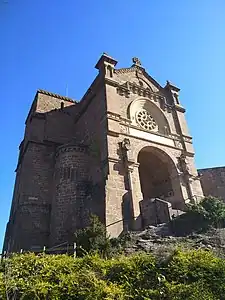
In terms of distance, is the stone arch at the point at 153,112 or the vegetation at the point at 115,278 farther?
the stone arch at the point at 153,112

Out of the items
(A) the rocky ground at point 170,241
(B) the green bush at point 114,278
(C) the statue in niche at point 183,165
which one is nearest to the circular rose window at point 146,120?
(C) the statue in niche at point 183,165

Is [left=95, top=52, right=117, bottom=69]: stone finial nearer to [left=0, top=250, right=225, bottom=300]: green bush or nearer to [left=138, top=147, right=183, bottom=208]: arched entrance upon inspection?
[left=138, top=147, right=183, bottom=208]: arched entrance

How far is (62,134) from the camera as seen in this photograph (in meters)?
27.0

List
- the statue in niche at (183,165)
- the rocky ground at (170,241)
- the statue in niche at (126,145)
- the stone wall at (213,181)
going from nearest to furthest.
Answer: the rocky ground at (170,241) < the statue in niche at (126,145) < the statue in niche at (183,165) < the stone wall at (213,181)

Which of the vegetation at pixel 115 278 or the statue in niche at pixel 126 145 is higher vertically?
the statue in niche at pixel 126 145

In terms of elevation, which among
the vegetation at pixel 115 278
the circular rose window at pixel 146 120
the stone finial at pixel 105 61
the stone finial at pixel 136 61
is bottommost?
the vegetation at pixel 115 278

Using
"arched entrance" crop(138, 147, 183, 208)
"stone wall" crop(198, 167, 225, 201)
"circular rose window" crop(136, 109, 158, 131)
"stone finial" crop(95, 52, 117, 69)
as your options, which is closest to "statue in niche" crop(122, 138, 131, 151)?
"arched entrance" crop(138, 147, 183, 208)

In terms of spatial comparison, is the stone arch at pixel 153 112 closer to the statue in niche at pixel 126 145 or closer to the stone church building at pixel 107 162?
the stone church building at pixel 107 162

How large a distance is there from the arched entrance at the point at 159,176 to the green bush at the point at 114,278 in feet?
40.4

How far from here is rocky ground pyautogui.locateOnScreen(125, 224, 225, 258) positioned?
492 inches

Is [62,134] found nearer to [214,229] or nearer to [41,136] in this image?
[41,136]

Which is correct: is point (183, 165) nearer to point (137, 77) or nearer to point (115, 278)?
point (137, 77)

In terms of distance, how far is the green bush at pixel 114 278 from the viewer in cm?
779

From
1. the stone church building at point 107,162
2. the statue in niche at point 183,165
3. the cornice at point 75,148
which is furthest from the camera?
the statue in niche at point 183,165
